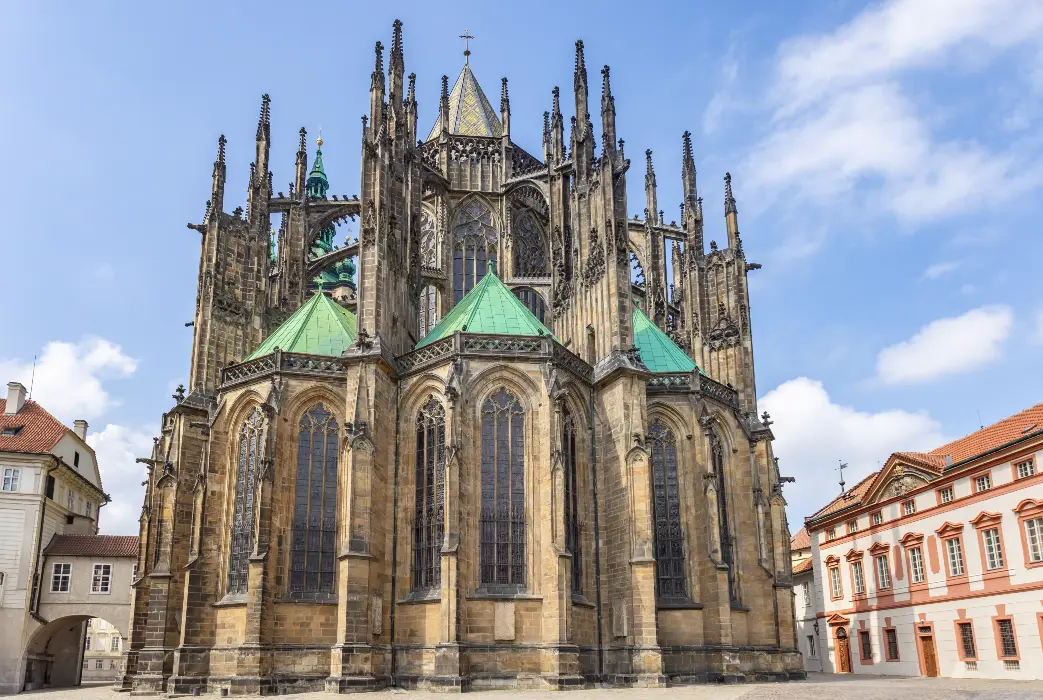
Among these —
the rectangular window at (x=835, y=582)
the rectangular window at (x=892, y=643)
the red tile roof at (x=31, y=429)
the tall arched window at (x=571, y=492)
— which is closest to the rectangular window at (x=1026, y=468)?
the rectangular window at (x=892, y=643)

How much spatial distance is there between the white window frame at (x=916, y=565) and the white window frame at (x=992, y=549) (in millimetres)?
4312

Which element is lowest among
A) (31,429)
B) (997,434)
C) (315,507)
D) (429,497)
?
(315,507)

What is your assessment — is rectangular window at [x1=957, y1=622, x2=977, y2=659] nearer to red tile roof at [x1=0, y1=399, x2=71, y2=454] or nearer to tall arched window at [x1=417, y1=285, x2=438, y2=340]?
tall arched window at [x1=417, y1=285, x2=438, y2=340]

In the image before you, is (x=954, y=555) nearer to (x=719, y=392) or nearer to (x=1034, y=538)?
(x=1034, y=538)

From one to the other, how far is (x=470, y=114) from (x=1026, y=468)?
28903mm

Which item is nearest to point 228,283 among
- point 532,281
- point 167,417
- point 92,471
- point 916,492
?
point 167,417

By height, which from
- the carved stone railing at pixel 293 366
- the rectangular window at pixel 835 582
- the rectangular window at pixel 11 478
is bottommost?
the rectangular window at pixel 835 582

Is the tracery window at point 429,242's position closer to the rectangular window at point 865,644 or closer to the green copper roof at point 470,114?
the green copper roof at point 470,114

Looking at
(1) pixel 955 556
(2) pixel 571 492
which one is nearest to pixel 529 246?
(2) pixel 571 492

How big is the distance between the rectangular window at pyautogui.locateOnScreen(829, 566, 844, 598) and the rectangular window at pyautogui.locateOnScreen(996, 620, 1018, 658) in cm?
1187

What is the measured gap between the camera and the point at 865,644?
1612 inches

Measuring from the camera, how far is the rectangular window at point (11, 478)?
38.8m

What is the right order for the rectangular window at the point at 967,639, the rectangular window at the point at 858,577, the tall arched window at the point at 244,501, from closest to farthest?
the tall arched window at the point at 244,501 < the rectangular window at the point at 967,639 < the rectangular window at the point at 858,577

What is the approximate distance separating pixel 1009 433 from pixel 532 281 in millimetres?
19126
